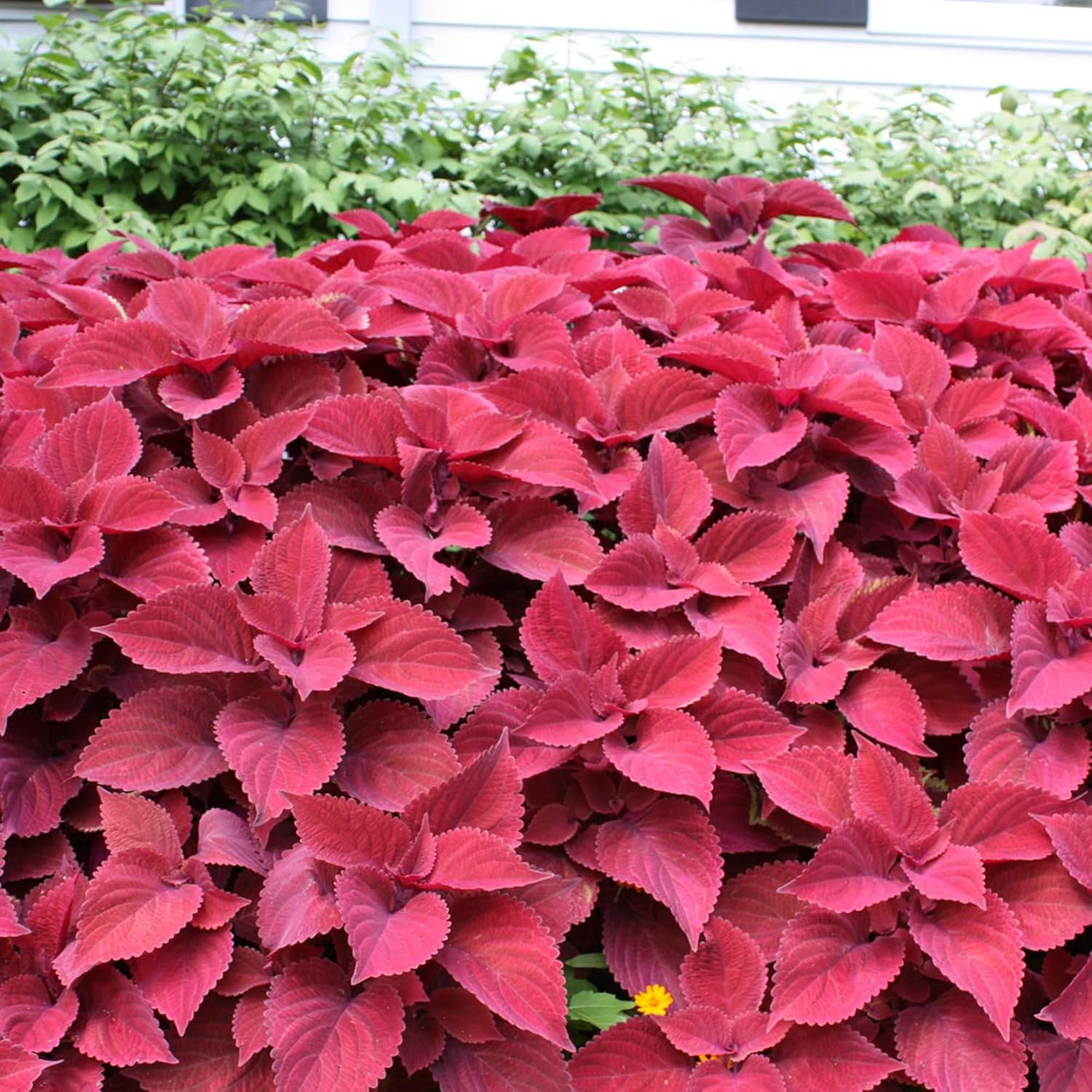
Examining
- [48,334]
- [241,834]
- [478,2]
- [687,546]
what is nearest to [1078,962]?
[687,546]

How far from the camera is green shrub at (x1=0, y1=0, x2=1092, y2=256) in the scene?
4.05 m

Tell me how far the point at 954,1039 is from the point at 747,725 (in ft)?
1.22

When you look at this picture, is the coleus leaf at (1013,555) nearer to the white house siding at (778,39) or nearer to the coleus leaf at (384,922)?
the coleus leaf at (384,922)

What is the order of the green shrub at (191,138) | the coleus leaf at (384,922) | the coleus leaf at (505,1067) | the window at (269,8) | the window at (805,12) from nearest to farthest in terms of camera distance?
the coleus leaf at (384,922)
the coleus leaf at (505,1067)
the green shrub at (191,138)
the window at (269,8)
the window at (805,12)

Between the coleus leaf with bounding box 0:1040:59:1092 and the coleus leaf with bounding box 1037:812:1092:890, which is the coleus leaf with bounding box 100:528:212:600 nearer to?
the coleus leaf with bounding box 0:1040:59:1092

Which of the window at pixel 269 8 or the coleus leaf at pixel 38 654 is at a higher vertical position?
the window at pixel 269 8

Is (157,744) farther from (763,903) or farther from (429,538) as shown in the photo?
(763,903)

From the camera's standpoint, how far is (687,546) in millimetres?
1459

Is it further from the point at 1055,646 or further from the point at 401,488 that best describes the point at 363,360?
the point at 1055,646

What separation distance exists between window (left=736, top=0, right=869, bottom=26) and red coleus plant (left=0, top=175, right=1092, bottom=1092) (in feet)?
14.7

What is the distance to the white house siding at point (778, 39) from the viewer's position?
5.50 m

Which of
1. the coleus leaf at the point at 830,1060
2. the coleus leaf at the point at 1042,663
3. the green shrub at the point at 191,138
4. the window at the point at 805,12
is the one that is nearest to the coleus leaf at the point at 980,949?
the coleus leaf at the point at 830,1060

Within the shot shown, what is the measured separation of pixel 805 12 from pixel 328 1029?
5650mm

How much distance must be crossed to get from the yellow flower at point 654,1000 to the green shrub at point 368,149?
294cm
